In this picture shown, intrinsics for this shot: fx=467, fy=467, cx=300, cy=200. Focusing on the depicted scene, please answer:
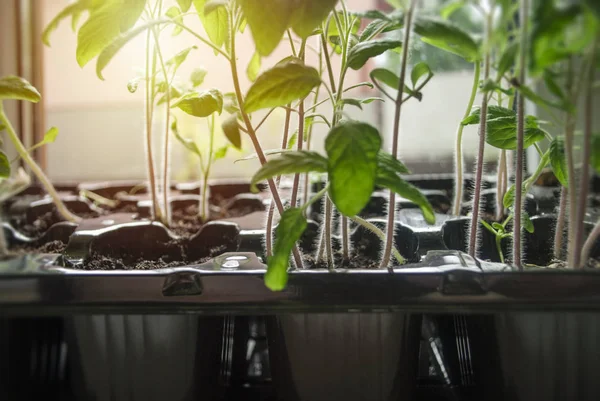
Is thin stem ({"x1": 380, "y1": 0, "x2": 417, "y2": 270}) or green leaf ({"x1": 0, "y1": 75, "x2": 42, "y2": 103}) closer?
thin stem ({"x1": 380, "y1": 0, "x2": 417, "y2": 270})

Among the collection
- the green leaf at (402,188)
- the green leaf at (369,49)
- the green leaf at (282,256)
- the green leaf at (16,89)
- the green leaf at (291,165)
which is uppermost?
the green leaf at (369,49)

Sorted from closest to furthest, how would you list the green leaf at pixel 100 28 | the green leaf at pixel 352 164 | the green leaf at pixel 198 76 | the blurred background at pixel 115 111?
the green leaf at pixel 352 164 < the green leaf at pixel 100 28 < the green leaf at pixel 198 76 < the blurred background at pixel 115 111

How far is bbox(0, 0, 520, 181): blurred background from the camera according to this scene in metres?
0.88

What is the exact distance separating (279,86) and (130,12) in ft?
0.52

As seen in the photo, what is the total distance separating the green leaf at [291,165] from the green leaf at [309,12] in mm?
94

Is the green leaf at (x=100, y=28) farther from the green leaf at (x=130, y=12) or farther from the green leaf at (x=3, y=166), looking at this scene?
the green leaf at (x=3, y=166)

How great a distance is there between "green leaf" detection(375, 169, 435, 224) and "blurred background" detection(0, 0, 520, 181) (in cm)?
43

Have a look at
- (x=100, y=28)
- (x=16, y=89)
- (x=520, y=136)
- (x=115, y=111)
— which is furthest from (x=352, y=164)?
(x=115, y=111)

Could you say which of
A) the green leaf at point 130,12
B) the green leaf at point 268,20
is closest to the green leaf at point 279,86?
the green leaf at point 268,20

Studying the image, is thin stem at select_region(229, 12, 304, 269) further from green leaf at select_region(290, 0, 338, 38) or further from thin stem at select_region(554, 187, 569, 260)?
thin stem at select_region(554, 187, 569, 260)

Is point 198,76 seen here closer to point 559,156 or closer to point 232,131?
point 232,131

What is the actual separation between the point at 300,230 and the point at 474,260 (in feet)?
0.58

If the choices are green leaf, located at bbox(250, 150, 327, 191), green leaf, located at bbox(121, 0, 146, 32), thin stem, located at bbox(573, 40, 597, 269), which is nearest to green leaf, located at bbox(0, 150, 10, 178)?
green leaf, located at bbox(121, 0, 146, 32)

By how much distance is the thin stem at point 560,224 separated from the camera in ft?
1.56
